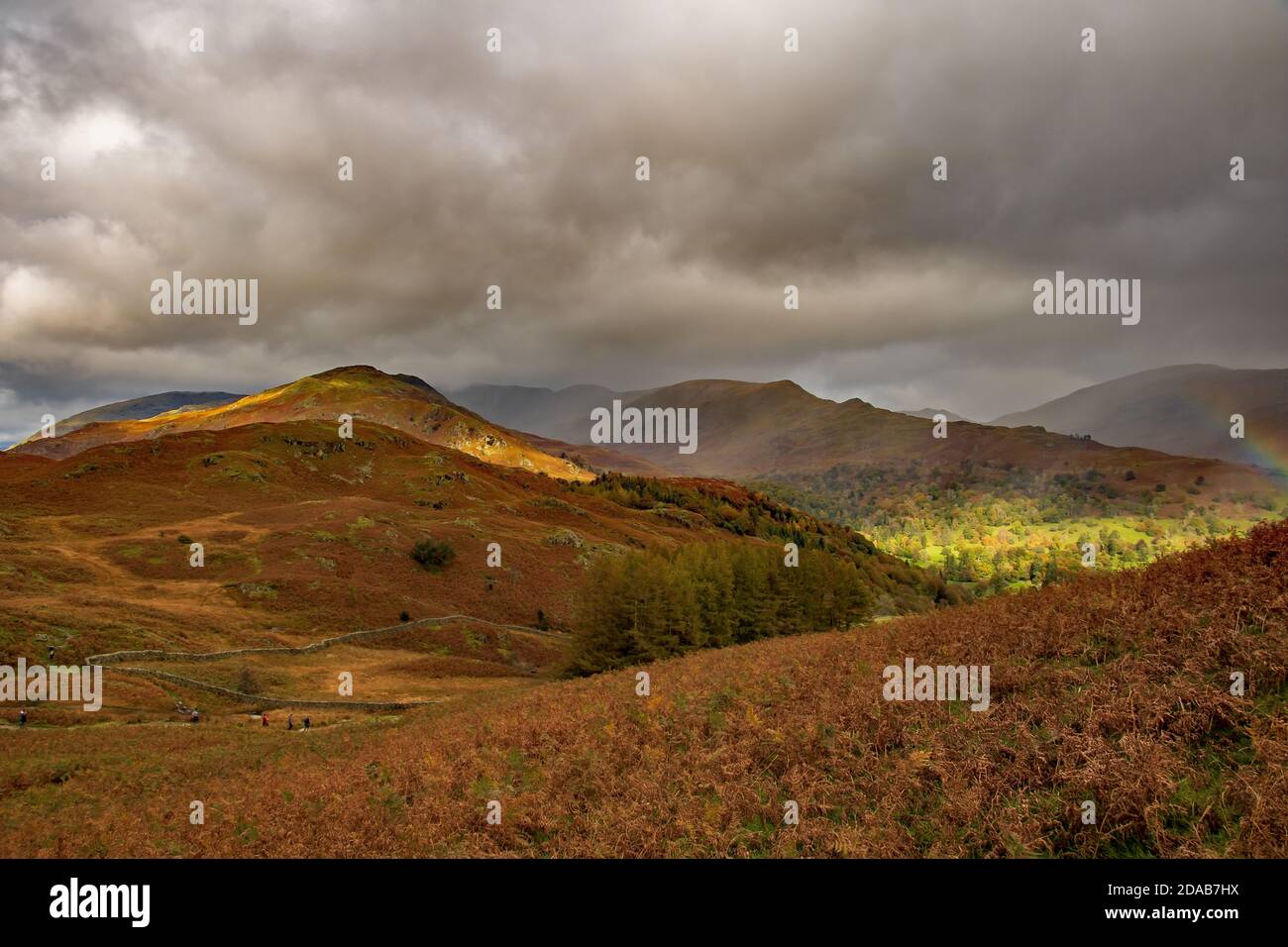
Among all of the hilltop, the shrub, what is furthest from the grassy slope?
the shrub

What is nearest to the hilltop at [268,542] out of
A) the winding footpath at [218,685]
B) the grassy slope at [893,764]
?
the winding footpath at [218,685]

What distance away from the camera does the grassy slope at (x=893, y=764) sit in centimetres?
848

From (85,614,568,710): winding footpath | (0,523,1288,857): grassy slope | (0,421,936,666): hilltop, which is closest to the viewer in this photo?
(0,523,1288,857): grassy slope

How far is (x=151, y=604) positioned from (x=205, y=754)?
5077 cm

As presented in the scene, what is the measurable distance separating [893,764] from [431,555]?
98798 millimetres

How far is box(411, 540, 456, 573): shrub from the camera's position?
100938mm

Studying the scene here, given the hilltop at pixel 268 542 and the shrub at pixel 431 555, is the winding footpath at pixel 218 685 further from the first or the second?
the shrub at pixel 431 555

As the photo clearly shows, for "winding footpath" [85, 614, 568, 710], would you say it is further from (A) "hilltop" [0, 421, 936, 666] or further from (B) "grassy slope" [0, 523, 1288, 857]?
(B) "grassy slope" [0, 523, 1288, 857]

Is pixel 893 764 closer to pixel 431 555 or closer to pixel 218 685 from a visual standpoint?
pixel 218 685

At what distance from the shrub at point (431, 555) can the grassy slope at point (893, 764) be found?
83.9 meters

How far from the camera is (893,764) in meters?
10.8

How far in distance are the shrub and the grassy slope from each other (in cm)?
8393
